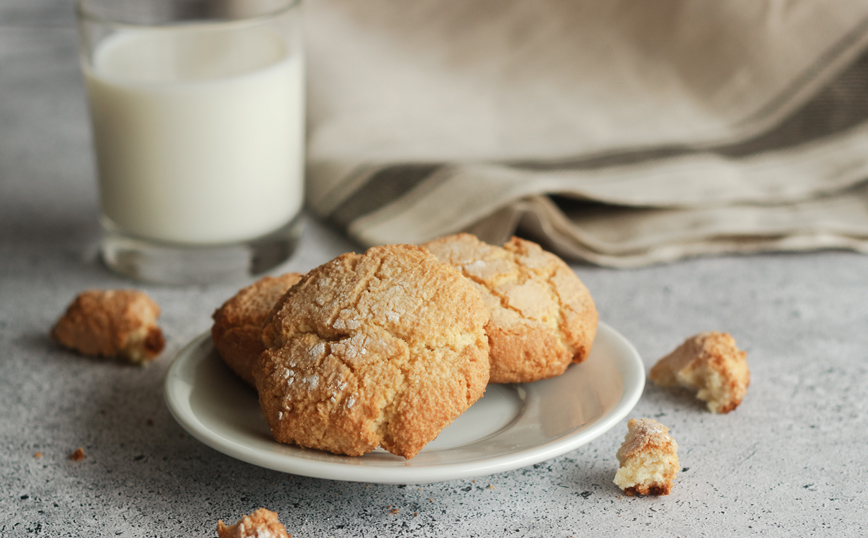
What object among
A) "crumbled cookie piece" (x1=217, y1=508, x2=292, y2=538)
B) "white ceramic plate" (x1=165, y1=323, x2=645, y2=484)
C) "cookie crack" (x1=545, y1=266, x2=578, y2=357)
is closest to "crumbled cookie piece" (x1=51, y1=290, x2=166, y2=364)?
"white ceramic plate" (x1=165, y1=323, x2=645, y2=484)

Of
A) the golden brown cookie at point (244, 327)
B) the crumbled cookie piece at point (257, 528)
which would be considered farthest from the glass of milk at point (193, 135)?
the crumbled cookie piece at point (257, 528)

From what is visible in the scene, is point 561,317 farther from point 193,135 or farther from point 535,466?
point 193,135

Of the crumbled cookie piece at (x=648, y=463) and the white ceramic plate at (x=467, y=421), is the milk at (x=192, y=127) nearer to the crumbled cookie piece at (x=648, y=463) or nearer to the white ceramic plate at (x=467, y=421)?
the white ceramic plate at (x=467, y=421)

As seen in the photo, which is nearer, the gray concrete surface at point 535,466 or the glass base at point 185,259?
the gray concrete surface at point 535,466

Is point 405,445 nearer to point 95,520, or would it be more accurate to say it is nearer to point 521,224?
point 95,520

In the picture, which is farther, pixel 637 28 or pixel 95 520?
pixel 637 28

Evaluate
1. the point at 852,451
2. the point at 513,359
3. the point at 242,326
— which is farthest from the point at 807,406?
the point at 242,326

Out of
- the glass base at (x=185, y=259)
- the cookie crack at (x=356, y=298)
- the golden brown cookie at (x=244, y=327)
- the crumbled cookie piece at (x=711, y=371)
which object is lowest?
the glass base at (x=185, y=259)
